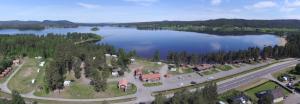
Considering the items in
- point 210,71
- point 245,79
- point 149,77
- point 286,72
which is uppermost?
point 149,77

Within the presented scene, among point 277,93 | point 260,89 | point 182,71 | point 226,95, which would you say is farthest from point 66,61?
point 277,93

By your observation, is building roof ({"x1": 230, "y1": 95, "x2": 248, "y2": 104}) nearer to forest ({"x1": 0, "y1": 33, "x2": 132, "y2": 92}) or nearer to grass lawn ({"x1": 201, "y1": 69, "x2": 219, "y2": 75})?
grass lawn ({"x1": 201, "y1": 69, "x2": 219, "y2": 75})

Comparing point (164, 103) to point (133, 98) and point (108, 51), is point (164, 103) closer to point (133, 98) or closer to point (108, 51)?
point (133, 98)

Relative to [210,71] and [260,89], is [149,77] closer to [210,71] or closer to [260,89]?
[210,71]

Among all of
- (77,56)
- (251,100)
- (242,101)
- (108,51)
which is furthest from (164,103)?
(108,51)

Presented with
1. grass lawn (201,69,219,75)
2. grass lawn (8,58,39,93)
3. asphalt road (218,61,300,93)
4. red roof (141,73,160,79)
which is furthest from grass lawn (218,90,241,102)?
grass lawn (8,58,39,93)
